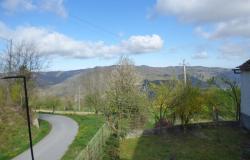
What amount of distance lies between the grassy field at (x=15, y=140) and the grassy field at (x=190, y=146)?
7.49 m

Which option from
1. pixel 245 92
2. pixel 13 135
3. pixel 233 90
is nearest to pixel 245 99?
pixel 245 92

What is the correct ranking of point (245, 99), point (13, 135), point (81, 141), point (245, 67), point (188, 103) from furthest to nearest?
point (188, 103) < point (245, 99) < point (81, 141) < point (245, 67) < point (13, 135)

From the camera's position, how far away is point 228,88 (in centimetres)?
3600

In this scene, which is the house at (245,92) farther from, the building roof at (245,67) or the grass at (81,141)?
the grass at (81,141)

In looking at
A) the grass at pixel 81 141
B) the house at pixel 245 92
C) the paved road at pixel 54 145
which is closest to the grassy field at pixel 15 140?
the paved road at pixel 54 145

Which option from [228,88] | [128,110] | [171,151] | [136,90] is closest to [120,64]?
[136,90]

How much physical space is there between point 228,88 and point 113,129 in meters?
14.0

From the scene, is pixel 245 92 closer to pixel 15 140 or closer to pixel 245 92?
pixel 245 92

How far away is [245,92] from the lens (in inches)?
1074

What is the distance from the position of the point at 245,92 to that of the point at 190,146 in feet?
23.0

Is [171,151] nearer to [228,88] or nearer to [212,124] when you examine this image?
[212,124]

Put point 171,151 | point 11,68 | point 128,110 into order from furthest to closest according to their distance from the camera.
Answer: point 11,68, point 128,110, point 171,151

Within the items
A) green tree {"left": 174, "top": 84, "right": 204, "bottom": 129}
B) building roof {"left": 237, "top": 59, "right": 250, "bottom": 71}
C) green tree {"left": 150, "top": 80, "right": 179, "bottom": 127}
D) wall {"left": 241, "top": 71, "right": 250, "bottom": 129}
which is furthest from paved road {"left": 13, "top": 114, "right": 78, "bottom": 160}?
building roof {"left": 237, "top": 59, "right": 250, "bottom": 71}

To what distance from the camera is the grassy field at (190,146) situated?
70.5 ft
